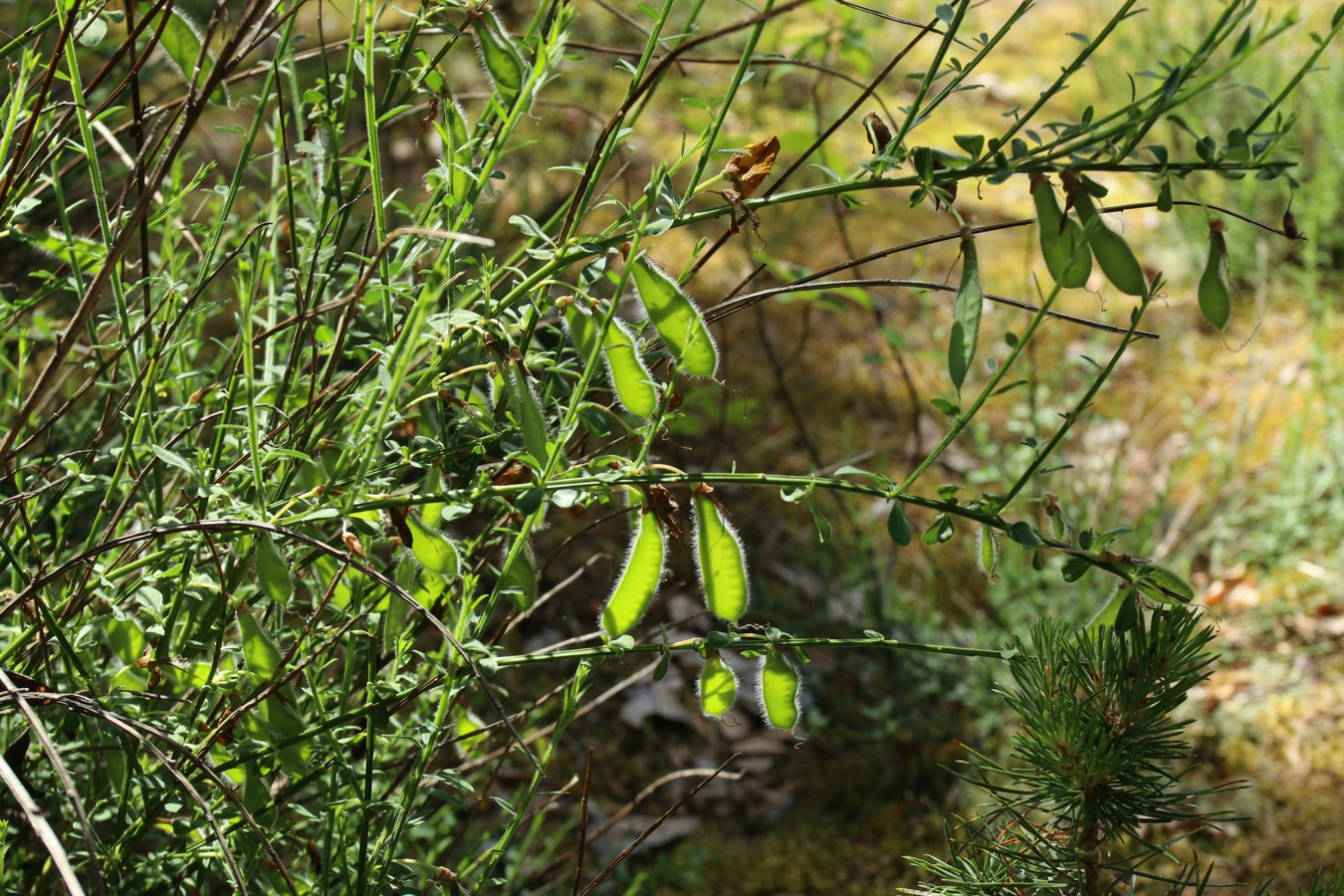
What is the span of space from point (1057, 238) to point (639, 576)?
1.02 feet

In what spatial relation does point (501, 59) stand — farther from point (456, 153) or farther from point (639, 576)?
point (639, 576)

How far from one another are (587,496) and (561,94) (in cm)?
306

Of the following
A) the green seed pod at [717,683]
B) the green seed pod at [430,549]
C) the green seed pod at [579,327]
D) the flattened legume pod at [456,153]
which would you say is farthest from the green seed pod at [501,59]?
the green seed pod at [717,683]

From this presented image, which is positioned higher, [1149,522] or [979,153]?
Result: [979,153]

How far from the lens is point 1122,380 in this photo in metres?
2.78

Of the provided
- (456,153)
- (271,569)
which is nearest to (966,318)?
(456,153)

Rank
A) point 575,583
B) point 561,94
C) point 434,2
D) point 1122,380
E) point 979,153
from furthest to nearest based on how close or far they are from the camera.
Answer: point 561,94 → point 1122,380 → point 575,583 → point 434,2 → point 979,153

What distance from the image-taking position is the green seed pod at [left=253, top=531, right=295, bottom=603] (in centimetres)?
61

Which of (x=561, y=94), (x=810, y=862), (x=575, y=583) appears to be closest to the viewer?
(x=810, y=862)

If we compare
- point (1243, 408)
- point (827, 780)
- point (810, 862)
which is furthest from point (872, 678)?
point (1243, 408)

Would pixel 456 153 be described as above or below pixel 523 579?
above

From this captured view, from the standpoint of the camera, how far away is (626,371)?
0.63m

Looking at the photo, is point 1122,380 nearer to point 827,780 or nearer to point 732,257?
point 732,257

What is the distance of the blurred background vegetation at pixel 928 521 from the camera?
1.68 m
